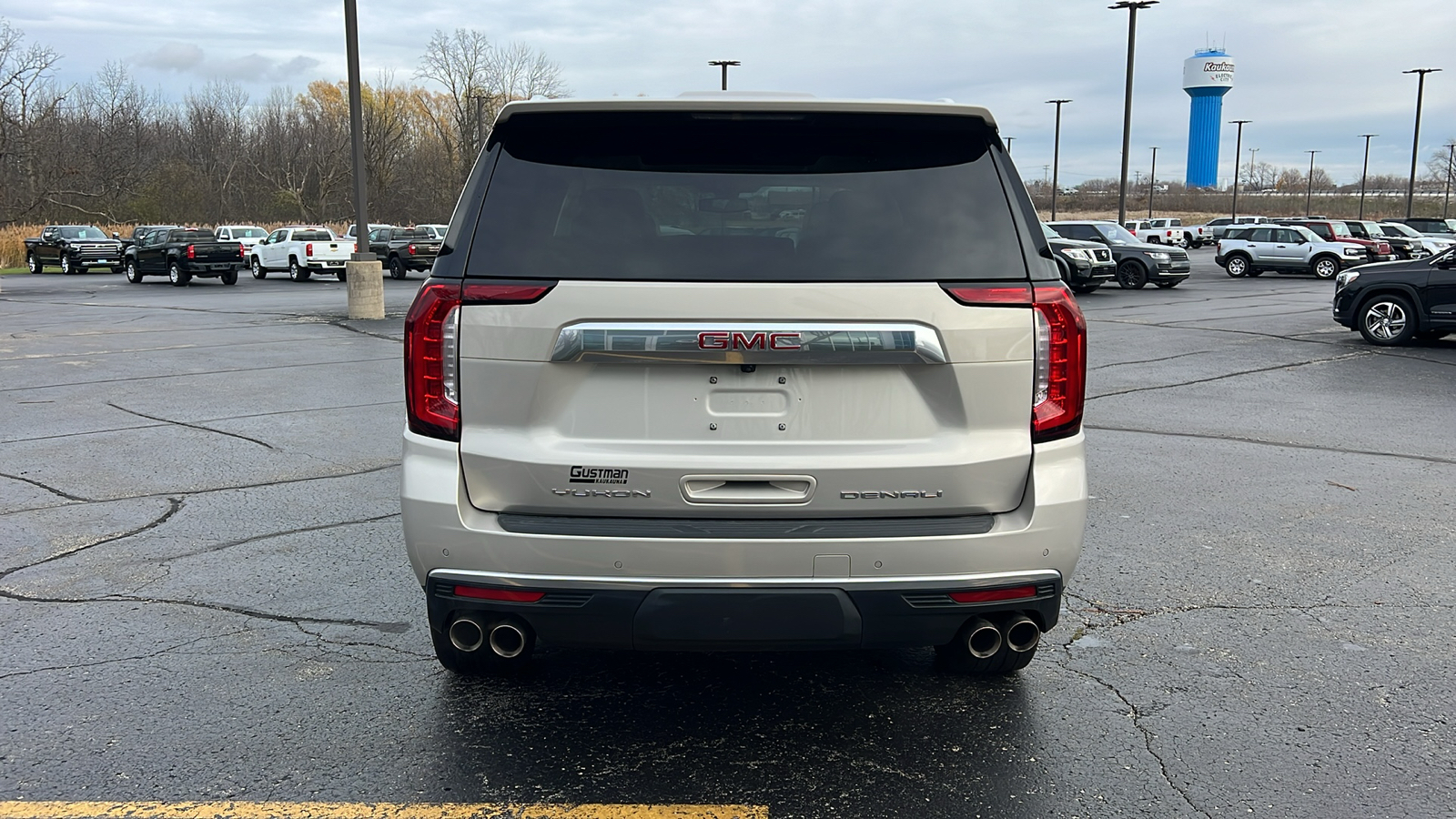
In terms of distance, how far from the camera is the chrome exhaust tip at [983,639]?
3.30m

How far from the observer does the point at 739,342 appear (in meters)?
3.03

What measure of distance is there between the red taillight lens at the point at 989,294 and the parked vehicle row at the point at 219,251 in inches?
1119

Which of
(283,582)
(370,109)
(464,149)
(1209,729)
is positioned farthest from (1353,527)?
(370,109)

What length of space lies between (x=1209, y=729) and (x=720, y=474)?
194cm

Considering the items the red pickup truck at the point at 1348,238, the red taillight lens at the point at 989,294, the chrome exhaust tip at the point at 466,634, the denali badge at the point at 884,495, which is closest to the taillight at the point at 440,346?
the chrome exhaust tip at the point at 466,634

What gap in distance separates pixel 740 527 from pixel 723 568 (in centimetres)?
12

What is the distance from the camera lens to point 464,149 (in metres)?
66.9

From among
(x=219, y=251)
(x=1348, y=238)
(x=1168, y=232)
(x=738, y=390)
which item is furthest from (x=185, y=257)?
(x=1168, y=232)

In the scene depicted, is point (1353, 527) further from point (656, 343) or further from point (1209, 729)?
point (656, 343)

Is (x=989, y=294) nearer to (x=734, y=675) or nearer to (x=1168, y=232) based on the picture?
(x=734, y=675)

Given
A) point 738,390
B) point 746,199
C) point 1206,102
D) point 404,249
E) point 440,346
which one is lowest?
point 738,390

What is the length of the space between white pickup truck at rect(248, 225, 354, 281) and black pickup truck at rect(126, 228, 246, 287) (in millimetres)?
2059

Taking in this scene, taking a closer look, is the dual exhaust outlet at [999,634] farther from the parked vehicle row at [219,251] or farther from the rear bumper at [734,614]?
the parked vehicle row at [219,251]

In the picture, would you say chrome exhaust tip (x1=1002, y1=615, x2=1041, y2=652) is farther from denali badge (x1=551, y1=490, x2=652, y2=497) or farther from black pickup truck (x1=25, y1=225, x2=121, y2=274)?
black pickup truck (x1=25, y1=225, x2=121, y2=274)
